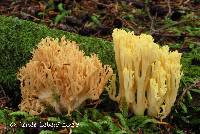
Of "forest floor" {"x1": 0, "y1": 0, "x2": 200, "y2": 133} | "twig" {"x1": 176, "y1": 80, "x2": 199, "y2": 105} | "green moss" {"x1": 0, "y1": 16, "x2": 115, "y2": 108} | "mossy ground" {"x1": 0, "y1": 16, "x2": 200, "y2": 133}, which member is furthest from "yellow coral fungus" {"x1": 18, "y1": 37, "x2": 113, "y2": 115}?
"forest floor" {"x1": 0, "y1": 0, "x2": 200, "y2": 133}

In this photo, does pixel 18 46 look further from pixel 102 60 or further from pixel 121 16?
pixel 121 16

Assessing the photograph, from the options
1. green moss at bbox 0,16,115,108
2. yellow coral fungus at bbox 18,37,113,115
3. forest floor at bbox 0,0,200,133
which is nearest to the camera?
yellow coral fungus at bbox 18,37,113,115

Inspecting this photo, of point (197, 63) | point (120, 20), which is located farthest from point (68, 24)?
point (197, 63)

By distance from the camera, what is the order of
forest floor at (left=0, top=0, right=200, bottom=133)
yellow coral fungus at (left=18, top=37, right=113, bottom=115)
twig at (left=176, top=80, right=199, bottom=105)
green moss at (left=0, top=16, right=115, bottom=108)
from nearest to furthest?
yellow coral fungus at (left=18, top=37, right=113, bottom=115) → twig at (left=176, top=80, right=199, bottom=105) → green moss at (left=0, top=16, right=115, bottom=108) → forest floor at (left=0, top=0, right=200, bottom=133)

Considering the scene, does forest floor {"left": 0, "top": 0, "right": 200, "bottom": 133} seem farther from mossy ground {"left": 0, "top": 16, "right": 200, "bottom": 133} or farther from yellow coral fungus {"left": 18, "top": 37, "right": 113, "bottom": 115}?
yellow coral fungus {"left": 18, "top": 37, "right": 113, "bottom": 115}

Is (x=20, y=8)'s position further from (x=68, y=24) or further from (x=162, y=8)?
(x=162, y=8)

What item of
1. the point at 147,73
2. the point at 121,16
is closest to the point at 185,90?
the point at 147,73

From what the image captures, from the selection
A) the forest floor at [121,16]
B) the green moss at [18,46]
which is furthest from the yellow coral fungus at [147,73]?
the forest floor at [121,16]
